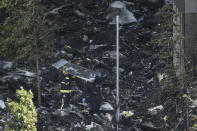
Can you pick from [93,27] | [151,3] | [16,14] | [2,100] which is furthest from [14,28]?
[151,3]

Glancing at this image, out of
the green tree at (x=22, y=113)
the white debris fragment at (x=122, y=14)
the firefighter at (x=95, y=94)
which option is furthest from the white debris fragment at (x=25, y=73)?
the green tree at (x=22, y=113)

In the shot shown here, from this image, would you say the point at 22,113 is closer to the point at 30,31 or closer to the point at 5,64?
the point at 30,31

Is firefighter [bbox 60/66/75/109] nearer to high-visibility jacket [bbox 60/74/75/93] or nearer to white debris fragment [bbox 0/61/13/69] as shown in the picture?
high-visibility jacket [bbox 60/74/75/93]

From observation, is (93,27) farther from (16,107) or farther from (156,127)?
(16,107)

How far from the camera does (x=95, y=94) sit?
13445 mm

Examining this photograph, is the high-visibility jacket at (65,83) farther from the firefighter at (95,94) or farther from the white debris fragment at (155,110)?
the white debris fragment at (155,110)

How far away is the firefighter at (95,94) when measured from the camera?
13.3m

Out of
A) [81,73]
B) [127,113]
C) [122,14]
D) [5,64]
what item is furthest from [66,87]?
[122,14]

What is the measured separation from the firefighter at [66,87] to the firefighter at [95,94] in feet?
1.90

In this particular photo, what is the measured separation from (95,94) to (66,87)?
2.94ft

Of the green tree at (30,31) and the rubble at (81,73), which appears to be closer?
the green tree at (30,31)

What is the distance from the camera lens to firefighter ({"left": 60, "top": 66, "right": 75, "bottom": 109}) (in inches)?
520

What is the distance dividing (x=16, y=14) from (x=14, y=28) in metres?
0.47

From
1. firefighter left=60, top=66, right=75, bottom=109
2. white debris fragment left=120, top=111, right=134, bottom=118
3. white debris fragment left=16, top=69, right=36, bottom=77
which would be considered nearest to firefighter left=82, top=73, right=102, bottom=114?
firefighter left=60, top=66, right=75, bottom=109
